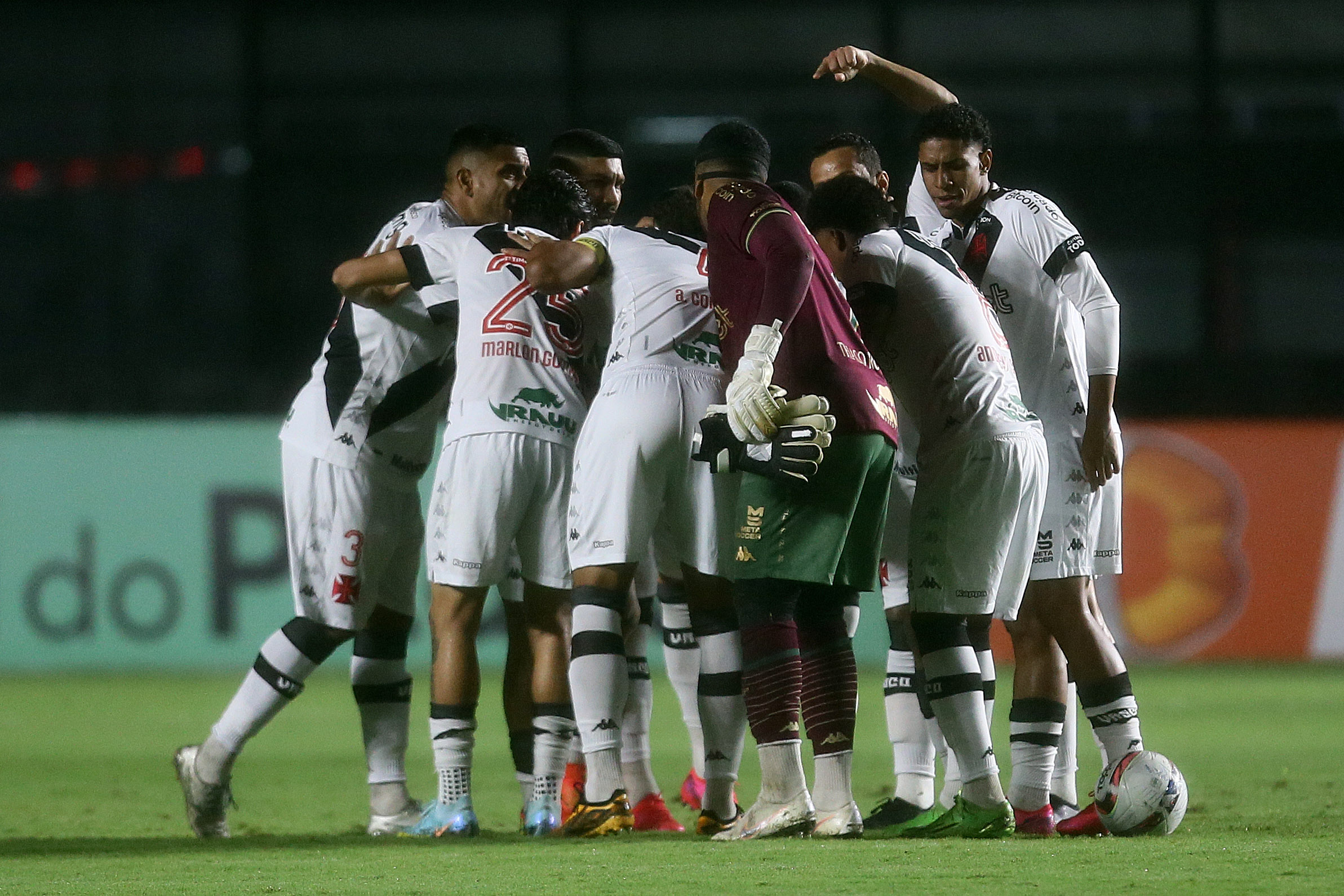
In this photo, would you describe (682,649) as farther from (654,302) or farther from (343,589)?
(654,302)

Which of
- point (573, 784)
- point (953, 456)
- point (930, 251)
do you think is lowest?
point (573, 784)

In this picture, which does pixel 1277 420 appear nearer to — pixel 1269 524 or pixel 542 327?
pixel 1269 524

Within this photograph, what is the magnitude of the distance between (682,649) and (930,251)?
74.1 inches

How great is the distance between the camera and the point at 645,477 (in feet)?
15.9

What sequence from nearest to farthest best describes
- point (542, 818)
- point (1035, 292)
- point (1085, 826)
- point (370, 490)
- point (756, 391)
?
point (756, 391)
point (1085, 826)
point (542, 818)
point (1035, 292)
point (370, 490)

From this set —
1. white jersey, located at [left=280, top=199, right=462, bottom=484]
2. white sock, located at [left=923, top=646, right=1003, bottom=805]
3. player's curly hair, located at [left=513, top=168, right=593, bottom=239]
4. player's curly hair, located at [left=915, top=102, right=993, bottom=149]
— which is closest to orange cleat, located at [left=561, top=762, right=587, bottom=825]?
white jersey, located at [left=280, top=199, right=462, bottom=484]

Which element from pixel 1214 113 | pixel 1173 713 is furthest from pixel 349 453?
pixel 1214 113

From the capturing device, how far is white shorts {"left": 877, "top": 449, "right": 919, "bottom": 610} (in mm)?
5383

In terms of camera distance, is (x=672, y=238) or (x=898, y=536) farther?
(x=898, y=536)

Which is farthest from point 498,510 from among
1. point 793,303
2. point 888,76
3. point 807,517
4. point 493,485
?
point 888,76

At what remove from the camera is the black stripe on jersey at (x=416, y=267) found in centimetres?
522

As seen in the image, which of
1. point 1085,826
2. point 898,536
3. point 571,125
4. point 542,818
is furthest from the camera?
point 571,125

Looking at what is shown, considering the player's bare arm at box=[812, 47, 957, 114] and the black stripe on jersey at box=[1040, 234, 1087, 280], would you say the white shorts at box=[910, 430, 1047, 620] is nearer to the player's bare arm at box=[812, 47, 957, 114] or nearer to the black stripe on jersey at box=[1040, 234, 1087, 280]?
the black stripe on jersey at box=[1040, 234, 1087, 280]

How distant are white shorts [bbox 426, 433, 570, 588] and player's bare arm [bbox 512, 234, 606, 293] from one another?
0.53 metres
